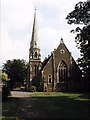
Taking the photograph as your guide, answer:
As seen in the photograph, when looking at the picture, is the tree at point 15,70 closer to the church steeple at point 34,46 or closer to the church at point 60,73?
the church steeple at point 34,46

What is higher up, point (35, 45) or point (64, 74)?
point (35, 45)

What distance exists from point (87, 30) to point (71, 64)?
39.5 m

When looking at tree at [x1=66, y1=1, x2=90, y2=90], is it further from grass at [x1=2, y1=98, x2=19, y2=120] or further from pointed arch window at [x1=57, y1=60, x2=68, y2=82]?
pointed arch window at [x1=57, y1=60, x2=68, y2=82]

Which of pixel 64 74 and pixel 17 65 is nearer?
pixel 64 74

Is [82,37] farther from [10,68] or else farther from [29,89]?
[10,68]

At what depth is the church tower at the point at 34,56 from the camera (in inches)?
2783

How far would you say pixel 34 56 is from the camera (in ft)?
236

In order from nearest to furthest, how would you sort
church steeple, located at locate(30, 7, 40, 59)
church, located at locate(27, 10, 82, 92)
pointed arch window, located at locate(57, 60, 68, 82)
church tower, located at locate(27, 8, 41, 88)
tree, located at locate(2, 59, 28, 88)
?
church, located at locate(27, 10, 82, 92) < pointed arch window, located at locate(57, 60, 68, 82) < church tower, located at locate(27, 8, 41, 88) < church steeple, located at locate(30, 7, 40, 59) < tree, located at locate(2, 59, 28, 88)

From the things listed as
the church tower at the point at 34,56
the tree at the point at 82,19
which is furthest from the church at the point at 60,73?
the tree at the point at 82,19

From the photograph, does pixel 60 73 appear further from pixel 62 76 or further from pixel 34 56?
pixel 34 56

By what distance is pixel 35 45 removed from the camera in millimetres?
72875

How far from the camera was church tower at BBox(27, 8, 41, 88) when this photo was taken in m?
70.7

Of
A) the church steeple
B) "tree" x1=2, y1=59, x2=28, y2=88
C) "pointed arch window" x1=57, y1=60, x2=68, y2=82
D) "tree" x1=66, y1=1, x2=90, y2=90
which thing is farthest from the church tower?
"tree" x1=66, y1=1, x2=90, y2=90

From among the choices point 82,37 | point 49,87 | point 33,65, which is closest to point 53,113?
point 82,37
